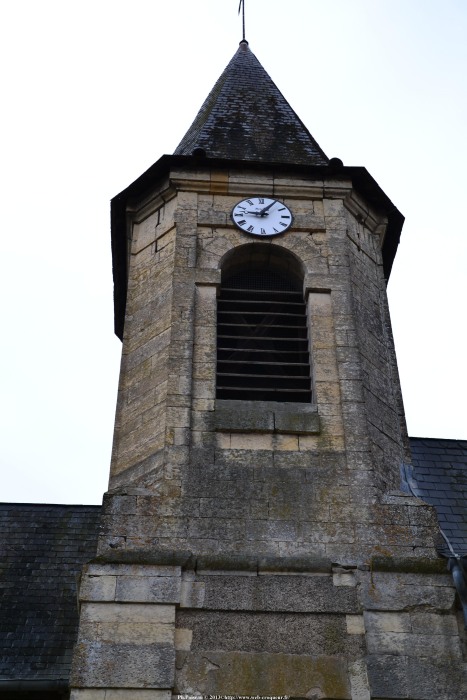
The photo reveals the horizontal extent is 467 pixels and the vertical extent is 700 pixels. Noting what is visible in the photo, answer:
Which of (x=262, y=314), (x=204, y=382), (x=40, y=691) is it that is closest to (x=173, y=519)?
(x=204, y=382)

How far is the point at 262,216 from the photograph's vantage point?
38.5 feet

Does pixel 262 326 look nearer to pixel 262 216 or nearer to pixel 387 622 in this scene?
pixel 262 216

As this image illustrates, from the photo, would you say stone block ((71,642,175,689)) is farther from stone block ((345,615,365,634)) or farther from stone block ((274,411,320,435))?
stone block ((274,411,320,435))

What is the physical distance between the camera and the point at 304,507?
916cm

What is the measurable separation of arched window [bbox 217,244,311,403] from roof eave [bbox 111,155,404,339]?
4.21 ft

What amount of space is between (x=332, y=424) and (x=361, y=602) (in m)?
1.94

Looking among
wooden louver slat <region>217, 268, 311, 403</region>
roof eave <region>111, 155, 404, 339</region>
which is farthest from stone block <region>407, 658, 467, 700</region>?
roof eave <region>111, 155, 404, 339</region>

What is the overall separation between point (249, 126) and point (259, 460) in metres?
5.82

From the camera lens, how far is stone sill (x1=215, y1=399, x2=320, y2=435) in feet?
31.9

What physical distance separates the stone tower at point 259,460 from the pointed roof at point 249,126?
0.07m

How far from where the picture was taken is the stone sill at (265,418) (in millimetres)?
9719

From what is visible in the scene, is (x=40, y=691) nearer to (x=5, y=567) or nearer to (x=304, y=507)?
(x=5, y=567)

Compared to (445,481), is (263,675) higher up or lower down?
lower down

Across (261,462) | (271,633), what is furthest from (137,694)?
(261,462)
